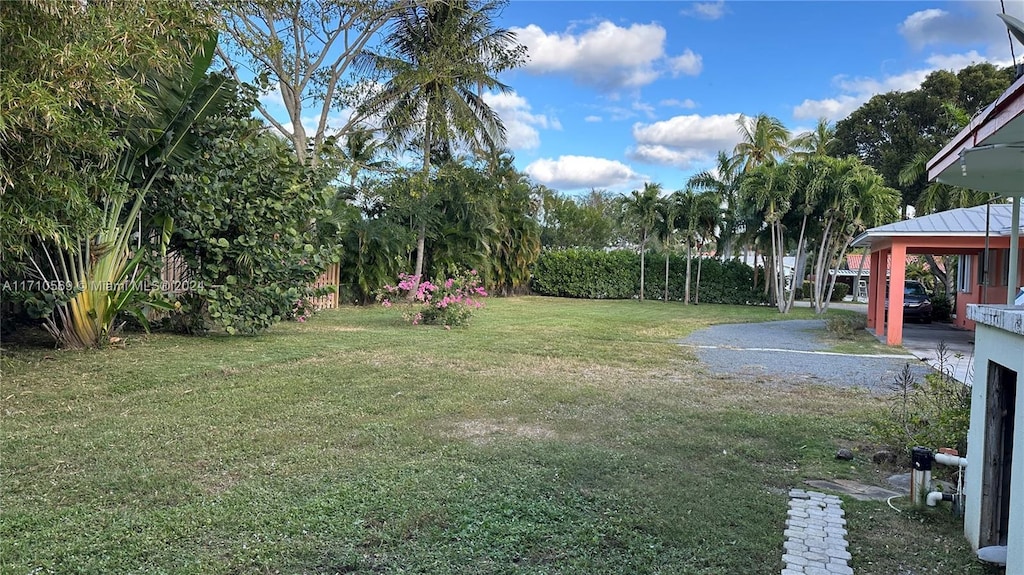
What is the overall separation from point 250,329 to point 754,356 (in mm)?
8429

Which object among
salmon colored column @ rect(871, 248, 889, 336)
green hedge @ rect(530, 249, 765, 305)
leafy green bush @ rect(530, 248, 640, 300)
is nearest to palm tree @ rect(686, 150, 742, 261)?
green hedge @ rect(530, 249, 765, 305)

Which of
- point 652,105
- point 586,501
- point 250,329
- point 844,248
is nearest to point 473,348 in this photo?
Result: point 250,329

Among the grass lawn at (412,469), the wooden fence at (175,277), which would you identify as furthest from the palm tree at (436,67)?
the grass lawn at (412,469)

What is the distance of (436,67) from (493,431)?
12536mm

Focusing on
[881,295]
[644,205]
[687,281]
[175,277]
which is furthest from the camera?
[687,281]

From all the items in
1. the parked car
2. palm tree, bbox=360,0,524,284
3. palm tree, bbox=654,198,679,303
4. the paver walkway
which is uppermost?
palm tree, bbox=360,0,524,284

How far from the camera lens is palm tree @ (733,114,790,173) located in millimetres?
26709

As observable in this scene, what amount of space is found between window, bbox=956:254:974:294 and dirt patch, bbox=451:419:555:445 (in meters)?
16.5

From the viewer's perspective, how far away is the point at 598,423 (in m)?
5.48

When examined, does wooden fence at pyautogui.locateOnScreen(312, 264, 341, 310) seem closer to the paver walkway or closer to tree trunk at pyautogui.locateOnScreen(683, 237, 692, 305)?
tree trunk at pyautogui.locateOnScreen(683, 237, 692, 305)

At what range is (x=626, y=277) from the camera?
26875 millimetres

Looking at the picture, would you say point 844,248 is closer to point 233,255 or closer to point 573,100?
point 573,100

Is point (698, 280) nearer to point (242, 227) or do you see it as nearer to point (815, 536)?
point (242, 227)
